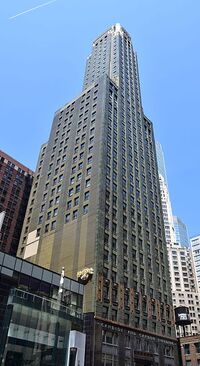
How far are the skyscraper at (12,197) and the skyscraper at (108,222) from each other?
11.5 m

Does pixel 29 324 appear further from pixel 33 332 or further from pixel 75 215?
pixel 75 215

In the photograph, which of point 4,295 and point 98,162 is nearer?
point 4,295

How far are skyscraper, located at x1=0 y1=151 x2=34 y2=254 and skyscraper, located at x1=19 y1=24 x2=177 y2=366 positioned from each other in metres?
11.5

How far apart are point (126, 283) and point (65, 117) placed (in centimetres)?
5884

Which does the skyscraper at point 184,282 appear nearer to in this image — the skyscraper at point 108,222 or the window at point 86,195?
the skyscraper at point 108,222

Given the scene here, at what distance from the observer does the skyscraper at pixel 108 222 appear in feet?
186

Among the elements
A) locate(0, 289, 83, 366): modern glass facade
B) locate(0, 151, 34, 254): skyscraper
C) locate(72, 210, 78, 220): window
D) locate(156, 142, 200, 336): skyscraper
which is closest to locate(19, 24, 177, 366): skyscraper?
locate(72, 210, 78, 220): window

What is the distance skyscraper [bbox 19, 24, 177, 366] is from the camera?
5681 cm

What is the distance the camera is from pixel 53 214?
77125mm

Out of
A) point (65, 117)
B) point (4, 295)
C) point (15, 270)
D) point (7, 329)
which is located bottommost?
point (7, 329)

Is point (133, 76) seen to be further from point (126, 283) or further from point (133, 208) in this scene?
point (126, 283)

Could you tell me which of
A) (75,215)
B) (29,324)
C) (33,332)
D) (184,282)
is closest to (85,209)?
(75,215)

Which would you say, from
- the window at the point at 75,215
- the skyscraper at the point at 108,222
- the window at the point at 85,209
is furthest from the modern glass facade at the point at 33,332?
the window at the point at 75,215

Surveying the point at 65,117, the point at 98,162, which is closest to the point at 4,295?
the point at 98,162
